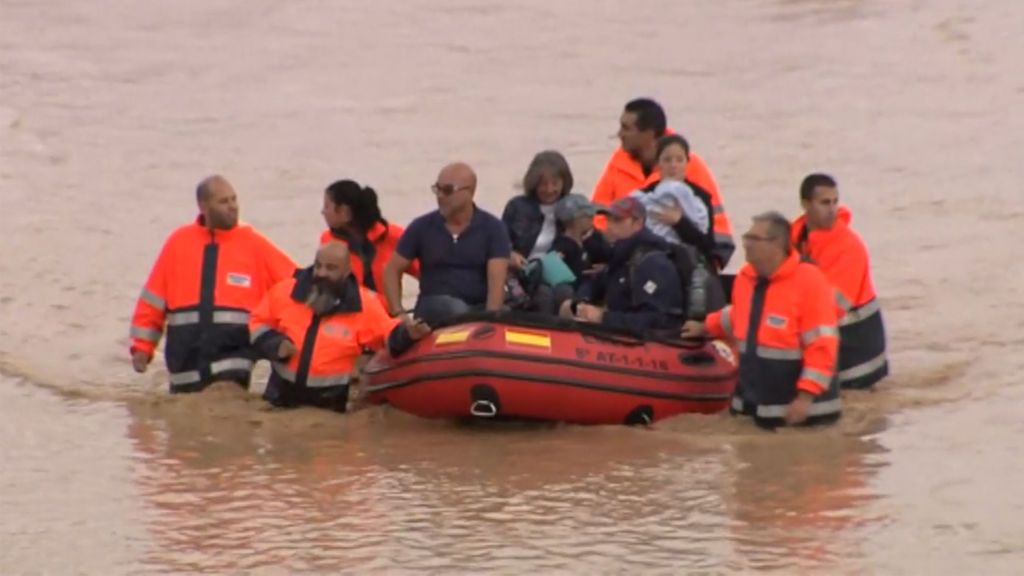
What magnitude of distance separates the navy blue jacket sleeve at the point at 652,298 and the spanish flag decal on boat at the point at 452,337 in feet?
2.16

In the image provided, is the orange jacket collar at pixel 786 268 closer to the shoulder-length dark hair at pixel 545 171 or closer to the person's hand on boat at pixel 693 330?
the person's hand on boat at pixel 693 330

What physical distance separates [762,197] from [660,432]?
7.12 meters

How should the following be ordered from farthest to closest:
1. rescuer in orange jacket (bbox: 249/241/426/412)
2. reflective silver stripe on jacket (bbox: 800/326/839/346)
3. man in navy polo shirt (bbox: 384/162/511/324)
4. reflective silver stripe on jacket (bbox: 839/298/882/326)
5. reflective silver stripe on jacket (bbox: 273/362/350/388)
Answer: reflective silver stripe on jacket (bbox: 839/298/882/326) < man in navy polo shirt (bbox: 384/162/511/324) < reflective silver stripe on jacket (bbox: 273/362/350/388) < rescuer in orange jacket (bbox: 249/241/426/412) < reflective silver stripe on jacket (bbox: 800/326/839/346)

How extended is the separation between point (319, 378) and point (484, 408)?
0.85 meters

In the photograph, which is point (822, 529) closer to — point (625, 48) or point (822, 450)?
point (822, 450)

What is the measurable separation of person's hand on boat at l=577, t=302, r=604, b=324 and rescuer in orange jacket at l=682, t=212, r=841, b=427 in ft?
2.39

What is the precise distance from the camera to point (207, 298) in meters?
11.0

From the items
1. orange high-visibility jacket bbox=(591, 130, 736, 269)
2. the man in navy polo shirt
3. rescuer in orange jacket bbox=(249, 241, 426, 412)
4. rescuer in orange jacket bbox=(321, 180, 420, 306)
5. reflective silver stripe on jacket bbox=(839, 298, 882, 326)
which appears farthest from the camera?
orange high-visibility jacket bbox=(591, 130, 736, 269)

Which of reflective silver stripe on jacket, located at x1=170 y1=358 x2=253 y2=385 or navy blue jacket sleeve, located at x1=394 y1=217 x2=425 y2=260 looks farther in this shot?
reflective silver stripe on jacket, located at x1=170 y1=358 x2=253 y2=385

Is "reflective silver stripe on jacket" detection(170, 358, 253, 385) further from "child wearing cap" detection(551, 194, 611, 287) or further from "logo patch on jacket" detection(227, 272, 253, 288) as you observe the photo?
"child wearing cap" detection(551, 194, 611, 287)

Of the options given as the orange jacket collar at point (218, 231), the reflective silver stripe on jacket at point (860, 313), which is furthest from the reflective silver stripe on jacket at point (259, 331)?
the reflective silver stripe on jacket at point (860, 313)

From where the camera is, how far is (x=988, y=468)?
9.73m

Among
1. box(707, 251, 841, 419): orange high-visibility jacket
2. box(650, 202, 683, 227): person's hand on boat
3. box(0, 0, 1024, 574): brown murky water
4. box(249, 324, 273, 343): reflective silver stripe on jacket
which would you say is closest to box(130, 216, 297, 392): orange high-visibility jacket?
box(0, 0, 1024, 574): brown murky water

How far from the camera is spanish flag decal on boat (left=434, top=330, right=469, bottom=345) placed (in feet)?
33.6
